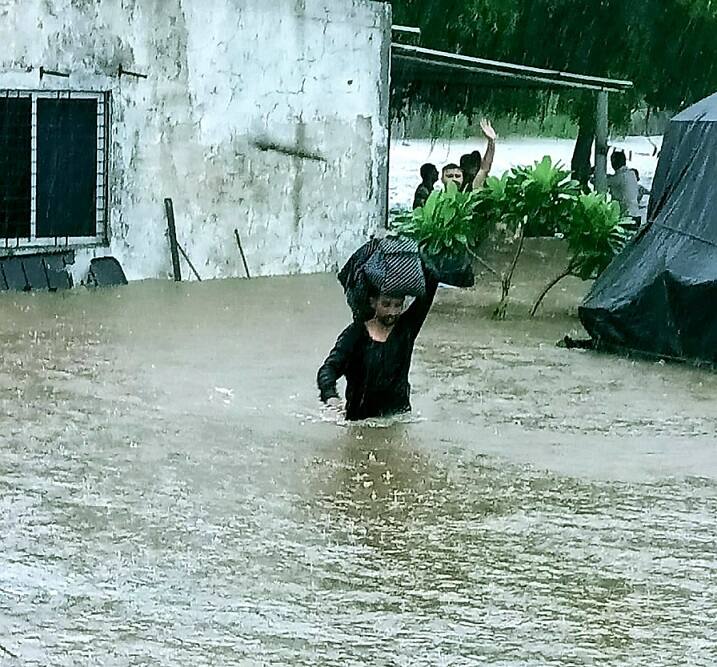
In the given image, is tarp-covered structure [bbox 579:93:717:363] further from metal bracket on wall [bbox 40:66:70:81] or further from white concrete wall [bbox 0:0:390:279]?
metal bracket on wall [bbox 40:66:70:81]

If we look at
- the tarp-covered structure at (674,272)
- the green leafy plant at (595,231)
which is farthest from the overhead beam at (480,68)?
the tarp-covered structure at (674,272)

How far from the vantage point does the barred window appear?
1506 cm

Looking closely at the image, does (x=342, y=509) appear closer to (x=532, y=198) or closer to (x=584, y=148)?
(x=532, y=198)

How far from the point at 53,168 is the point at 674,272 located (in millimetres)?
6173

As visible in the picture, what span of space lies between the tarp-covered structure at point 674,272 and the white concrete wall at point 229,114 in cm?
460

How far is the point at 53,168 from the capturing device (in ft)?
50.6

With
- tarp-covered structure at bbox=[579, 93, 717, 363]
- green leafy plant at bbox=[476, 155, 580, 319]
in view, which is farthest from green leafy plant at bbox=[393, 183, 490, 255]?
tarp-covered structure at bbox=[579, 93, 717, 363]

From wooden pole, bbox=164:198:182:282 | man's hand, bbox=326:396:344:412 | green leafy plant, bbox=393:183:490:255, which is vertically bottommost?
wooden pole, bbox=164:198:182:282

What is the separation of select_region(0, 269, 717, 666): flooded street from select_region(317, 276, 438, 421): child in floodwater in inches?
9.3

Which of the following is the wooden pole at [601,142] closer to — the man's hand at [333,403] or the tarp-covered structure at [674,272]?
the tarp-covered structure at [674,272]

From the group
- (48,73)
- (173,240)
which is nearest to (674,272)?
(173,240)

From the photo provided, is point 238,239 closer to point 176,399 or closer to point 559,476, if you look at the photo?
point 176,399

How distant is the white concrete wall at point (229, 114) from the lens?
15.7 m

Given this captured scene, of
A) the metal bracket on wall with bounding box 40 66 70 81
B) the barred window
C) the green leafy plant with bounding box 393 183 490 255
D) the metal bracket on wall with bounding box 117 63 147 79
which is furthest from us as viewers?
the metal bracket on wall with bounding box 117 63 147 79
